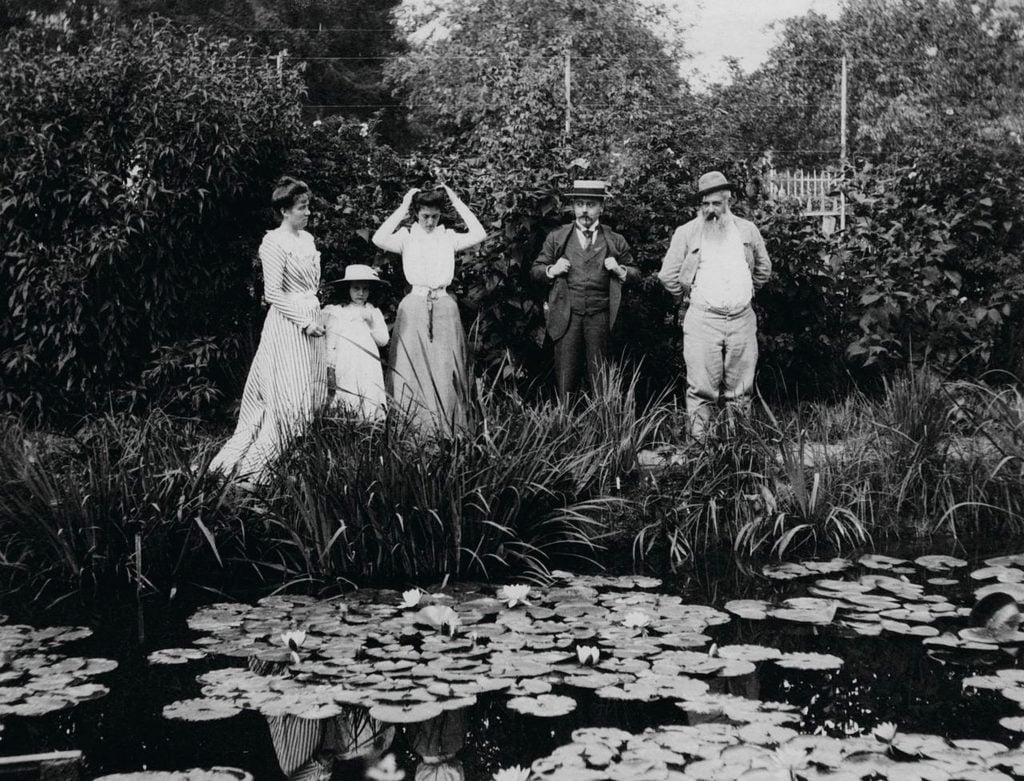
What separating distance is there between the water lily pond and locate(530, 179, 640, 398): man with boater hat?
2.60 m

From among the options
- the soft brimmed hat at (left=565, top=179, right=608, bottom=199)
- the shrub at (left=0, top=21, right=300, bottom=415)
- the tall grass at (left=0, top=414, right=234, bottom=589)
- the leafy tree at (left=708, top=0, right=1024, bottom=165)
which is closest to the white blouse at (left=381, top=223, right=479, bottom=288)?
the soft brimmed hat at (left=565, top=179, right=608, bottom=199)

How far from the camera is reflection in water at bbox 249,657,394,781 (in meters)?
3.34

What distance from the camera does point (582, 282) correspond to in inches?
299

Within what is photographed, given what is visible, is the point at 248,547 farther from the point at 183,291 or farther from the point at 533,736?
the point at 183,291

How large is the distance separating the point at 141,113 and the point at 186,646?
5160mm

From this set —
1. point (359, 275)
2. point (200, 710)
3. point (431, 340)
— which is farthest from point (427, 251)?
point (200, 710)

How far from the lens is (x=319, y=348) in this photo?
23.3 ft

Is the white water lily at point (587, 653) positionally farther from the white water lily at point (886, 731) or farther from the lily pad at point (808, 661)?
the white water lily at point (886, 731)

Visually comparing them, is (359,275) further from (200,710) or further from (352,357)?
(200,710)

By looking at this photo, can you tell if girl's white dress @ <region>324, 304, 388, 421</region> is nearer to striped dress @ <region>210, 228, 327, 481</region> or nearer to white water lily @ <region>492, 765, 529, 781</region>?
striped dress @ <region>210, 228, 327, 481</region>

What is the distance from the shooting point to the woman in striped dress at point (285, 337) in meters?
6.80

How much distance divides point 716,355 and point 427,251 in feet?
6.40

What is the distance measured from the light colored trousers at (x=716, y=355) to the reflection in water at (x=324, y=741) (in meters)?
4.00

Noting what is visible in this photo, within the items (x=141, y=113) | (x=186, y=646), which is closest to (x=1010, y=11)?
(x=141, y=113)
